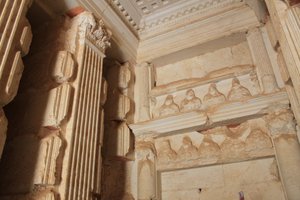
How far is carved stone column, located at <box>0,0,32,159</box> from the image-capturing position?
69.9 inches

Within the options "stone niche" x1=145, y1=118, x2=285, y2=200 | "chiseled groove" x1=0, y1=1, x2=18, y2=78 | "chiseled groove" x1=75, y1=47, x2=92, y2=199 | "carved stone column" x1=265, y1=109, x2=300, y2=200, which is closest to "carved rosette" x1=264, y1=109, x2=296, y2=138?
"carved stone column" x1=265, y1=109, x2=300, y2=200

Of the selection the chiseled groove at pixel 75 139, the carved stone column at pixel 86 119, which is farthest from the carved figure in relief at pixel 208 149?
the chiseled groove at pixel 75 139

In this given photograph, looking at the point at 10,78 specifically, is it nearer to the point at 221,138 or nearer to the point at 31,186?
the point at 31,186

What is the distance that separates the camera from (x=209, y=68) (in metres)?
3.66

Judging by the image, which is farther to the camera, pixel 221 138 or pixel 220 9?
pixel 220 9

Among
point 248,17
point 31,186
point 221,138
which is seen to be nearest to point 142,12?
point 248,17

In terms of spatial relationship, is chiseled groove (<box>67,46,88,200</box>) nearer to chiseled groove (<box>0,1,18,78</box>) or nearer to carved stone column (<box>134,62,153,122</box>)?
chiseled groove (<box>0,1,18,78</box>)

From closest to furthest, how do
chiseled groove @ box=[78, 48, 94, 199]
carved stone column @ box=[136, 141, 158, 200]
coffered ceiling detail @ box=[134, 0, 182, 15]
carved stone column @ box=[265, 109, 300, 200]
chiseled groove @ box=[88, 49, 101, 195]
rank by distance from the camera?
chiseled groove @ box=[78, 48, 94, 199], chiseled groove @ box=[88, 49, 101, 195], carved stone column @ box=[265, 109, 300, 200], carved stone column @ box=[136, 141, 158, 200], coffered ceiling detail @ box=[134, 0, 182, 15]

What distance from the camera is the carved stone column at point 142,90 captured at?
3.63 meters

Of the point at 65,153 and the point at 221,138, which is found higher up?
the point at 221,138

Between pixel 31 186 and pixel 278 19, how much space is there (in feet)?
7.41

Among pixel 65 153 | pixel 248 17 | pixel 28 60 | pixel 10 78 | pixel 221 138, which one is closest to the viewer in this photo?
pixel 10 78

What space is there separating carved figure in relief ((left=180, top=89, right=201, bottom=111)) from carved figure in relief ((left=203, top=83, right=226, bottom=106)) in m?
0.10

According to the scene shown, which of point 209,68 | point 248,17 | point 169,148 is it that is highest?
point 248,17
